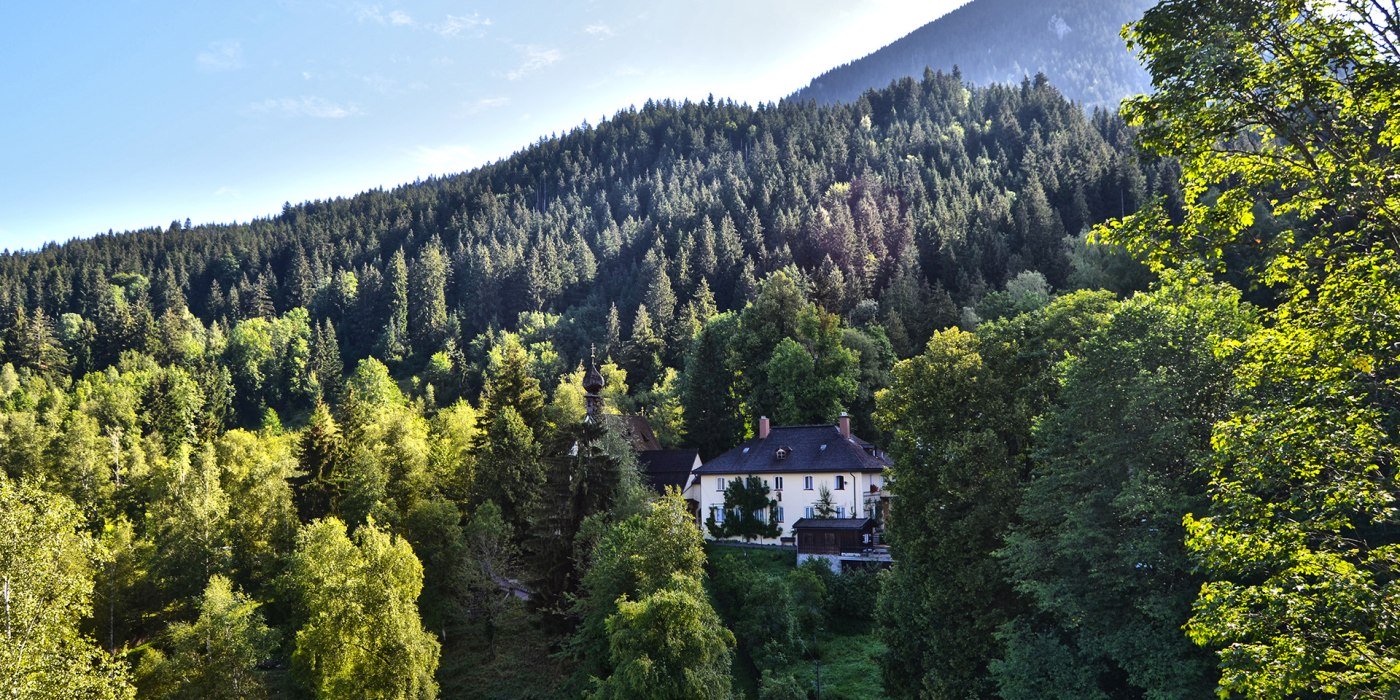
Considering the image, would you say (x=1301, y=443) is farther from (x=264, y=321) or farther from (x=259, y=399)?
(x=264, y=321)

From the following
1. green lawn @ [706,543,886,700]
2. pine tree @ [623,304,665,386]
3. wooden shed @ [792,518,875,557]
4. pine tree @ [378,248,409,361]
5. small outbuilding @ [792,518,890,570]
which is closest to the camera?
green lawn @ [706,543,886,700]

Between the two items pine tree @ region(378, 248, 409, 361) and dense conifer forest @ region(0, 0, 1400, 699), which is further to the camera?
pine tree @ region(378, 248, 409, 361)

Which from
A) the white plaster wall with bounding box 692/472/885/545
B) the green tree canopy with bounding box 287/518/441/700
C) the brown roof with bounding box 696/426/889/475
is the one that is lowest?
the green tree canopy with bounding box 287/518/441/700

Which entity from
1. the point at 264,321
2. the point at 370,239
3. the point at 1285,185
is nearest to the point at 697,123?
the point at 370,239

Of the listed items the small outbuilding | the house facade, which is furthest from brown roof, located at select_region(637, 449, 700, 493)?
the small outbuilding

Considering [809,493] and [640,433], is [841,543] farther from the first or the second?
[640,433]

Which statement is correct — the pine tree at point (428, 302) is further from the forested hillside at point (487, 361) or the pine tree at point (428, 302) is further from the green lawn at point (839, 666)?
the green lawn at point (839, 666)

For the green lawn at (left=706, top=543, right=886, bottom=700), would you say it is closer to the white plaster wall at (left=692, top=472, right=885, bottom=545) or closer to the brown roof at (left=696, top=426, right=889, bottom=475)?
the white plaster wall at (left=692, top=472, right=885, bottom=545)
